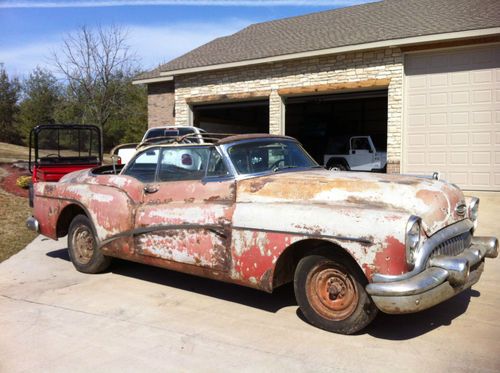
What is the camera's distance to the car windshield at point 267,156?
5168 mm

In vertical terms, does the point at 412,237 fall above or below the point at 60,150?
below

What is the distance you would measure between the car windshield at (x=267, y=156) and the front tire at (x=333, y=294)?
1.23 metres

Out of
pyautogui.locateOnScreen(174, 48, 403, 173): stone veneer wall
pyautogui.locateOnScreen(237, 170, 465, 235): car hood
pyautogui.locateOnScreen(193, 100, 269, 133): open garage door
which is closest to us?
pyautogui.locateOnScreen(237, 170, 465, 235): car hood

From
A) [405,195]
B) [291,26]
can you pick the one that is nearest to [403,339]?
[405,195]

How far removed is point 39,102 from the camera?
117ft

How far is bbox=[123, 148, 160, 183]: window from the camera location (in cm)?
583

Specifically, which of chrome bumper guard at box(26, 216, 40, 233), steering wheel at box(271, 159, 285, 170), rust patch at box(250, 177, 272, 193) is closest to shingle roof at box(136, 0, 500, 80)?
steering wheel at box(271, 159, 285, 170)

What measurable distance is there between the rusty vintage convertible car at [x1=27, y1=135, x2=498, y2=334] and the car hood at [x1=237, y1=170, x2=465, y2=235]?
11 millimetres

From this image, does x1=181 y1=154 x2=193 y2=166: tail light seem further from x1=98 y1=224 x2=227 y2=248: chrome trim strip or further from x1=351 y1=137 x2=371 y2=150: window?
x1=351 y1=137 x2=371 y2=150: window

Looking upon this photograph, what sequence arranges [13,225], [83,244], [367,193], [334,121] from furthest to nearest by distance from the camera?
1. [334,121]
2. [13,225]
3. [83,244]
4. [367,193]

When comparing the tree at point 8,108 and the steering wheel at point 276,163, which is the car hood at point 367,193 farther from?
the tree at point 8,108

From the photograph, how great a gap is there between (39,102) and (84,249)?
32.5 meters

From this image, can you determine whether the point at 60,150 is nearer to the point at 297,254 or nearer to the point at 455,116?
the point at 297,254

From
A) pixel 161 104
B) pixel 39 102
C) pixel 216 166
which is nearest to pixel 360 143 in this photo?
pixel 161 104
